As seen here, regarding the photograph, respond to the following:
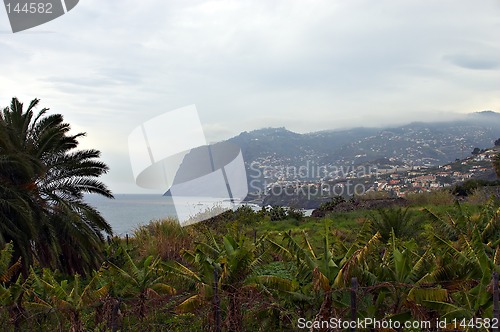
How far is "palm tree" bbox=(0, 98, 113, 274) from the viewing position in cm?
1254

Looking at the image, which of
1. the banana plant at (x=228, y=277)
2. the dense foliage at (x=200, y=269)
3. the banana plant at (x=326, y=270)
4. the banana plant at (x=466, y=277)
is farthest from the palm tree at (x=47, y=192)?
the banana plant at (x=466, y=277)

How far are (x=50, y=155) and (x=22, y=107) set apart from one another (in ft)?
6.41

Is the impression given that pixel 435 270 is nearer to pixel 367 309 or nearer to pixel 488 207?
pixel 367 309

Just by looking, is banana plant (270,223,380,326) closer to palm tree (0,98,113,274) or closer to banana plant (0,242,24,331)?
banana plant (0,242,24,331)

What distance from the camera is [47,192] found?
14070 mm

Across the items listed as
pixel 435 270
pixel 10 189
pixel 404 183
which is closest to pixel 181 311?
pixel 435 270

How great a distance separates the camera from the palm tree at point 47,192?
494 inches

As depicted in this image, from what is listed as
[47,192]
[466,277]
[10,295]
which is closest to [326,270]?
[466,277]

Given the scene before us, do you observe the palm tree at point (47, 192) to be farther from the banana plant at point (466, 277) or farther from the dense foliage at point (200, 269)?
the banana plant at point (466, 277)

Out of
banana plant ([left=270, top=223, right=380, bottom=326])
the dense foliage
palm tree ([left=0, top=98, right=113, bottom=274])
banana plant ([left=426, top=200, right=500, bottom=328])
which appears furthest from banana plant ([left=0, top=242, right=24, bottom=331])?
banana plant ([left=426, top=200, right=500, bottom=328])

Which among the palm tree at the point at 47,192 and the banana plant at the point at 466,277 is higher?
the palm tree at the point at 47,192

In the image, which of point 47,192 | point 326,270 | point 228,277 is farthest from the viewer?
point 47,192

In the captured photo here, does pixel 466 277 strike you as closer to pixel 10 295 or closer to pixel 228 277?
pixel 228 277

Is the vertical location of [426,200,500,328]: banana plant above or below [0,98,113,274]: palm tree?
below
